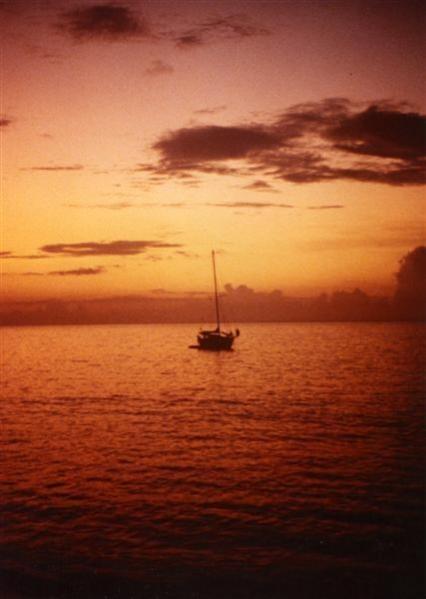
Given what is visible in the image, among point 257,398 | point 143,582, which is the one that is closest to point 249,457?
point 143,582

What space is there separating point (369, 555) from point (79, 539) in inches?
326

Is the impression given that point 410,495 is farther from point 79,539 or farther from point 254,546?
point 79,539

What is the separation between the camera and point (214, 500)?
718 inches

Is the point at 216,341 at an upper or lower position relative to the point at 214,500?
upper

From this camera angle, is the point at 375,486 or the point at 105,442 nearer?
the point at 375,486

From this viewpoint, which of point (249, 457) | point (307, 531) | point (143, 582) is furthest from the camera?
point (249, 457)

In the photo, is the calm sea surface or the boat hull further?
the boat hull

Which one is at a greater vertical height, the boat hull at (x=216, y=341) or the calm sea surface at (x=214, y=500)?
the boat hull at (x=216, y=341)

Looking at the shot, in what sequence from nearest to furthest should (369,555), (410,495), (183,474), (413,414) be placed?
(369,555), (410,495), (183,474), (413,414)

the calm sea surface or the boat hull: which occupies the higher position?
the boat hull

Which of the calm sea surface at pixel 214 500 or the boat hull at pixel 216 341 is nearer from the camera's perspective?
the calm sea surface at pixel 214 500

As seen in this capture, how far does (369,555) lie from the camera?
1430 centimetres

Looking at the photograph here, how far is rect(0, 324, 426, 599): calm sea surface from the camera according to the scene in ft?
43.1

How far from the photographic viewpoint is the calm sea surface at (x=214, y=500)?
518 inches
